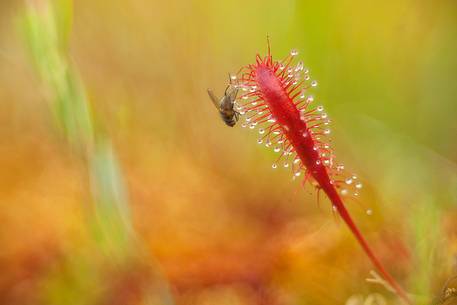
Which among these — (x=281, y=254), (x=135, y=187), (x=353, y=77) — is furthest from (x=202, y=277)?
(x=353, y=77)

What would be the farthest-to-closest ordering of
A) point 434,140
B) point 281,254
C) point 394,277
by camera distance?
point 434,140 → point 281,254 → point 394,277

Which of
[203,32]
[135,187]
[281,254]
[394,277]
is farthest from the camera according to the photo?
[203,32]

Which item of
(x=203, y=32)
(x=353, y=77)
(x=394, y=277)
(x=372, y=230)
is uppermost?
(x=203, y=32)

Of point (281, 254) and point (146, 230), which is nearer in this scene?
point (281, 254)

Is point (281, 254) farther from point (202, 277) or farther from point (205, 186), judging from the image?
point (205, 186)

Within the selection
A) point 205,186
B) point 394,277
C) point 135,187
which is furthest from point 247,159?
point 394,277

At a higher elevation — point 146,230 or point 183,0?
point 183,0
